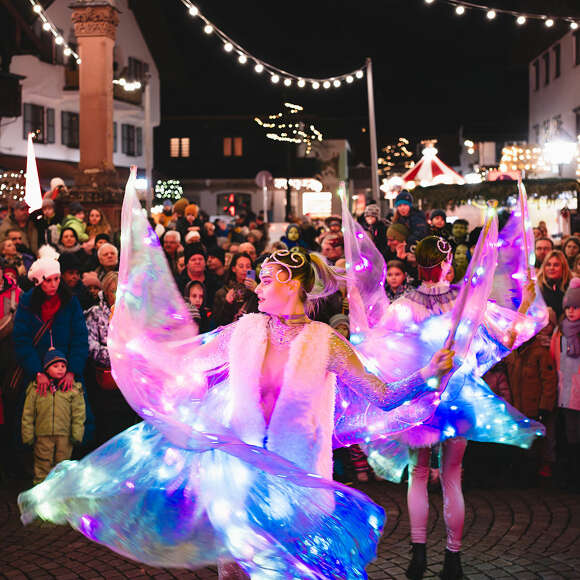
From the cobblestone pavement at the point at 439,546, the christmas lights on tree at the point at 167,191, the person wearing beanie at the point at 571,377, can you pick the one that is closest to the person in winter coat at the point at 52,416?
the cobblestone pavement at the point at 439,546

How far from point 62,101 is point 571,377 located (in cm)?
3540

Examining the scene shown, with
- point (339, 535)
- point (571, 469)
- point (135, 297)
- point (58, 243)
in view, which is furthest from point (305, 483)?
point (58, 243)

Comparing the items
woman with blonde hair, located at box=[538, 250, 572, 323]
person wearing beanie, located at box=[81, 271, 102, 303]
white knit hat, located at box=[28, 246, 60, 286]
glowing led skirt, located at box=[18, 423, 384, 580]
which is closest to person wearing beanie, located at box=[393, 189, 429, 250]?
woman with blonde hair, located at box=[538, 250, 572, 323]

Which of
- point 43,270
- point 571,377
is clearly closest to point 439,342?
point 571,377

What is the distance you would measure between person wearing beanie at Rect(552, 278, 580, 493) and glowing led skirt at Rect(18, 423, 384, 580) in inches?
193

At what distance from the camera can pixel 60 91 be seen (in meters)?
40.3

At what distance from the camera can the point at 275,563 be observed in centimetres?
385

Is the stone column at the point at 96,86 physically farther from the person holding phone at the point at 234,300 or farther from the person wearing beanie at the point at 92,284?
the person holding phone at the point at 234,300

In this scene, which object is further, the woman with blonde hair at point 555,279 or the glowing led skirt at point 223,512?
the woman with blonde hair at point 555,279

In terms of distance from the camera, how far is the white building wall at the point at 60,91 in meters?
36.6

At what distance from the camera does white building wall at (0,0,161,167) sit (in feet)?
120

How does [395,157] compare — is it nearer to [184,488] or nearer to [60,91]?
[60,91]

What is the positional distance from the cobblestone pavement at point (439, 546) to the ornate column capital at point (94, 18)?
1082cm

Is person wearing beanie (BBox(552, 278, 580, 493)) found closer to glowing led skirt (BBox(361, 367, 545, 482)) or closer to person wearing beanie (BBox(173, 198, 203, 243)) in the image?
glowing led skirt (BBox(361, 367, 545, 482))
